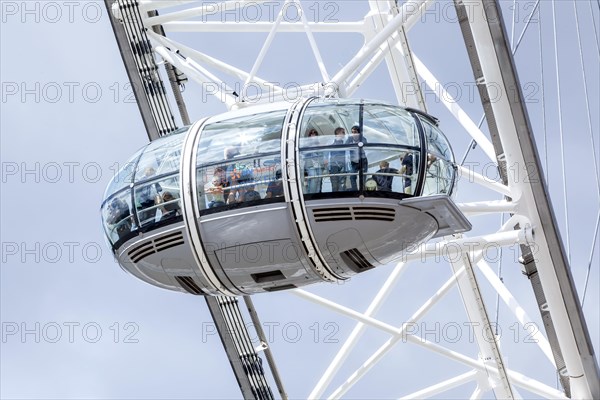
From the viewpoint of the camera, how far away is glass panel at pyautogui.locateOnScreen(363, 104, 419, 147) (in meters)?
21.0

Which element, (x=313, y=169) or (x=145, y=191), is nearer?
(x=313, y=169)

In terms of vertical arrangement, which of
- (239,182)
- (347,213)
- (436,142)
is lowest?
(347,213)

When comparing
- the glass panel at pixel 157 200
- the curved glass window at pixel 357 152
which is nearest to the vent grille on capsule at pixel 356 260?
the curved glass window at pixel 357 152

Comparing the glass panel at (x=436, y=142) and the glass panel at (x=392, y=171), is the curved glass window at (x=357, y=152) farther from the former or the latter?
the glass panel at (x=436, y=142)

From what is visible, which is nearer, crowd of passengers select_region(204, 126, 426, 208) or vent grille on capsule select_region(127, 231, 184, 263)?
crowd of passengers select_region(204, 126, 426, 208)

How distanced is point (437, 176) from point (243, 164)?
2.28 meters

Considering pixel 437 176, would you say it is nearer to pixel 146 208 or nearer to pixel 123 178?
pixel 146 208

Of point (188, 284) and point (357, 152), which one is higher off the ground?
point (357, 152)

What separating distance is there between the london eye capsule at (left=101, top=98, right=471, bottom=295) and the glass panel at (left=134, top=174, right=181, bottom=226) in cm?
1

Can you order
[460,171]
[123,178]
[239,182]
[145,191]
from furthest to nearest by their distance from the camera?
[460,171], [123,178], [145,191], [239,182]

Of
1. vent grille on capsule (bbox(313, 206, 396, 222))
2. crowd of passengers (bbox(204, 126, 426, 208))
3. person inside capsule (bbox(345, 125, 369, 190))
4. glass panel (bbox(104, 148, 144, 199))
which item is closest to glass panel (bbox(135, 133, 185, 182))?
glass panel (bbox(104, 148, 144, 199))

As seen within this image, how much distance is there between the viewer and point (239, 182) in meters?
21.1

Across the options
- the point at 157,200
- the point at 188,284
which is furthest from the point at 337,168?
the point at 188,284

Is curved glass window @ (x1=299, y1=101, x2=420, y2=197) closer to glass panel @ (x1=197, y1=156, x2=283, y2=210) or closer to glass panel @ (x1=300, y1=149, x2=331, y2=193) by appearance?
glass panel @ (x1=300, y1=149, x2=331, y2=193)
